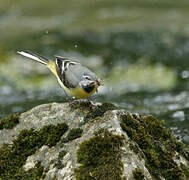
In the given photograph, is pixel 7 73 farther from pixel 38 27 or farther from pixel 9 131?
pixel 9 131

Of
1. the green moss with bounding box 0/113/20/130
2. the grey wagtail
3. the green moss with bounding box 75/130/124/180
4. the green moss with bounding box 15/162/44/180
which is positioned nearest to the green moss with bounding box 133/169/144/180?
the green moss with bounding box 75/130/124/180

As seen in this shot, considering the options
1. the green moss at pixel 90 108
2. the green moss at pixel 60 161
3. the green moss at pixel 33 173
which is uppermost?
the green moss at pixel 90 108

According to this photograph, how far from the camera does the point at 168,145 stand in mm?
6062

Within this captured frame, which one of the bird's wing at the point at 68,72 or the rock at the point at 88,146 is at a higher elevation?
the bird's wing at the point at 68,72

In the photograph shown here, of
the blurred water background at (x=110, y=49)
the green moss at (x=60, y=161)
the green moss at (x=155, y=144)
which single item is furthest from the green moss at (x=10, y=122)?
the blurred water background at (x=110, y=49)

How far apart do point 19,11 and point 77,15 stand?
4.16 metres

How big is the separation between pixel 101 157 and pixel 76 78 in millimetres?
1704

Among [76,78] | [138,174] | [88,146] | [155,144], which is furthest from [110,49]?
[138,174]

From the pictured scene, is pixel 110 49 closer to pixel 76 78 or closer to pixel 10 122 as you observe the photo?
Answer: pixel 76 78

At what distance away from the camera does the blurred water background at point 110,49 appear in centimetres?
1173

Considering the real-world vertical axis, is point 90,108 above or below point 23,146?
above

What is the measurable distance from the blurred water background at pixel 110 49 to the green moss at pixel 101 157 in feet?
12.2

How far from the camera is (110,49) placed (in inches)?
628

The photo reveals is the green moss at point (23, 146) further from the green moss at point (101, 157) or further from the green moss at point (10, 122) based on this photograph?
the green moss at point (101, 157)
